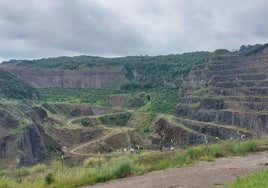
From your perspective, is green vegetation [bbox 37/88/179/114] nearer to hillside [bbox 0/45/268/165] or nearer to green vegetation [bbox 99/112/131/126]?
hillside [bbox 0/45/268/165]

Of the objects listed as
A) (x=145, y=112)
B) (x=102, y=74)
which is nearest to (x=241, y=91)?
(x=145, y=112)

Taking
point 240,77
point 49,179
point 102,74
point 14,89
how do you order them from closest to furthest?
point 49,179, point 240,77, point 14,89, point 102,74

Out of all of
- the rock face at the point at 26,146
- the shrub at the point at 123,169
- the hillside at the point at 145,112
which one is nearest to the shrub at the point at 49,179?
the shrub at the point at 123,169

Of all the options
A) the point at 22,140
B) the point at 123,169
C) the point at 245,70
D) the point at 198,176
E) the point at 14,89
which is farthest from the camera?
the point at 14,89

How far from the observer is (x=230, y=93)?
100500 mm

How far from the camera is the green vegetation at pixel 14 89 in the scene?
365ft

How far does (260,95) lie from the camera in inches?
3676

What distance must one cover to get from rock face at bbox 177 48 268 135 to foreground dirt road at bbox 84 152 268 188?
62.3 meters

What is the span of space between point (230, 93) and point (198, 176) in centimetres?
8490

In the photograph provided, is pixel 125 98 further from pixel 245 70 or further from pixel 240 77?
pixel 240 77

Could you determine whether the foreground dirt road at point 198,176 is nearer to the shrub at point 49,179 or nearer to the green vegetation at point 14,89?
the shrub at point 49,179

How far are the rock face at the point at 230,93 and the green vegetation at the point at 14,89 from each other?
39235mm

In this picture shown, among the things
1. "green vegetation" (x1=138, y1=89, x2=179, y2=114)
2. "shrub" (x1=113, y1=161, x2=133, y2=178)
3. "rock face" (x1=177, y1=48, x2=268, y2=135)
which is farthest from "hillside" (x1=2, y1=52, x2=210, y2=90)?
"shrub" (x1=113, y1=161, x2=133, y2=178)

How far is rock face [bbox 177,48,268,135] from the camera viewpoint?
290ft
